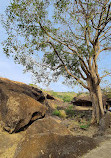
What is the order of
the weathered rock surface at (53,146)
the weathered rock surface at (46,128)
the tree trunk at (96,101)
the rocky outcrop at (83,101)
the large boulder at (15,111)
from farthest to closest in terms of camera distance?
the rocky outcrop at (83,101) → the tree trunk at (96,101) → the large boulder at (15,111) → the weathered rock surface at (46,128) → the weathered rock surface at (53,146)

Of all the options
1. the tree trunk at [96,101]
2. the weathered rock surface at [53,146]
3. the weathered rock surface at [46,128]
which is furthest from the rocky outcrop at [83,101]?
the weathered rock surface at [53,146]

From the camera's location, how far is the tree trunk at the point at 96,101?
13.1m

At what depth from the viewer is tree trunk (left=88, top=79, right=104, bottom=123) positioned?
43.1 feet

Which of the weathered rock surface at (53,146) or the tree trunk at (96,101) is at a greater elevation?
the tree trunk at (96,101)

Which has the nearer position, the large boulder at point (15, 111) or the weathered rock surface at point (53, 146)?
the weathered rock surface at point (53, 146)

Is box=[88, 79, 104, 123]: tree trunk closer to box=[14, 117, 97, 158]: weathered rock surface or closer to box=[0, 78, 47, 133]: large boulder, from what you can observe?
box=[0, 78, 47, 133]: large boulder

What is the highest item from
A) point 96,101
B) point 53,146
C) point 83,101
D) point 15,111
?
point 83,101

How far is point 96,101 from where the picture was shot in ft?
44.2

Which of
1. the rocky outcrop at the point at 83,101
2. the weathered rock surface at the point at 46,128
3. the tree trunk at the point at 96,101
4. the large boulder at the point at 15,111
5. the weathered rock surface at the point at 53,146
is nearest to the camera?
the weathered rock surface at the point at 53,146

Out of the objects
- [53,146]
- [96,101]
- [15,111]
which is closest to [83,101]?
[96,101]

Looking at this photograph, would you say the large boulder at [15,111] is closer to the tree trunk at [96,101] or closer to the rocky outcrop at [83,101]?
the tree trunk at [96,101]

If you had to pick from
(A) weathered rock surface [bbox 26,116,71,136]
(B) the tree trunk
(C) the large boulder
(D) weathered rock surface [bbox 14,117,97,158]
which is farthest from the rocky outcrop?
(D) weathered rock surface [bbox 14,117,97,158]

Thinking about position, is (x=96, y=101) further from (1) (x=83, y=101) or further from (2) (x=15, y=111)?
A: (1) (x=83, y=101)

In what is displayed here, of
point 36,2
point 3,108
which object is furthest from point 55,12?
point 3,108
